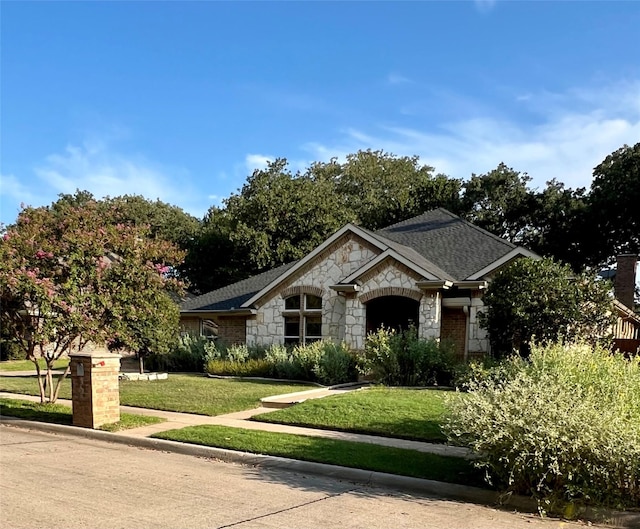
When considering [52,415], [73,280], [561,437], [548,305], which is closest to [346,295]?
[548,305]

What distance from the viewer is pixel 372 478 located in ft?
24.5

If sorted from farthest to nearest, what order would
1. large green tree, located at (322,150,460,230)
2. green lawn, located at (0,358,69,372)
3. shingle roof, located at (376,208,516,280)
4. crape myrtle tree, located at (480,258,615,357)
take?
large green tree, located at (322,150,460,230), green lawn, located at (0,358,69,372), shingle roof, located at (376,208,516,280), crape myrtle tree, located at (480,258,615,357)

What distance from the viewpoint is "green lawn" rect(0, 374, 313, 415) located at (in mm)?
13102

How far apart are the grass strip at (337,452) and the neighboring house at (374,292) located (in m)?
9.61

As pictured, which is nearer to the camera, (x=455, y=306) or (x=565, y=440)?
(x=565, y=440)

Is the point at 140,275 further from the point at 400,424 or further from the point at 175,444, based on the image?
the point at 400,424

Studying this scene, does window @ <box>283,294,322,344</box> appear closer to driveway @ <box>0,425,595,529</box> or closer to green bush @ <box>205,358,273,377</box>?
green bush @ <box>205,358,273,377</box>

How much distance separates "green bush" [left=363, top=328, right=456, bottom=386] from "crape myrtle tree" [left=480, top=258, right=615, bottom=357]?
1.72m

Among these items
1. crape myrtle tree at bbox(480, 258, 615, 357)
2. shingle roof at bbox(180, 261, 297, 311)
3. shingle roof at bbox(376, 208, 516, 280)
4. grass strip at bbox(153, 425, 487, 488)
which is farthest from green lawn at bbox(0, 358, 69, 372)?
crape myrtle tree at bbox(480, 258, 615, 357)

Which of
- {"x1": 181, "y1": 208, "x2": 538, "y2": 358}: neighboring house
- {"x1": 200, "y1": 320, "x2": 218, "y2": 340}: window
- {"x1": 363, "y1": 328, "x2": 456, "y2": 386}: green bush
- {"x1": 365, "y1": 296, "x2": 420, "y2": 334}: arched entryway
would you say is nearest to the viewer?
{"x1": 363, "y1": 328, "x2": 456, "y2": 386}: green bush

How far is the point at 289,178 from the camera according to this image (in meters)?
41.9

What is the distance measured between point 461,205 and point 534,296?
2207 cm

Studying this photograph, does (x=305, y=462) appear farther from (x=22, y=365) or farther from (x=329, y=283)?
(x=22, y=365)

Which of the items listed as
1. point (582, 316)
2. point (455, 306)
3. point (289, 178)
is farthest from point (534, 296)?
point (289, 178)
